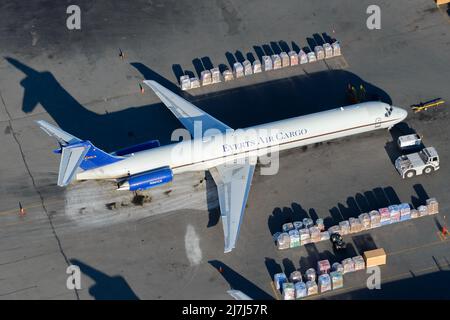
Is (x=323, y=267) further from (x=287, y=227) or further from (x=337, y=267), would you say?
(x=287, y=227)

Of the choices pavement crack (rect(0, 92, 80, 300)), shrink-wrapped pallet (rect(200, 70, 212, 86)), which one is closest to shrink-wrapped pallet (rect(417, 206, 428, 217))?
shrink-wrapped pallet (rect(200, 70, 212, 86))

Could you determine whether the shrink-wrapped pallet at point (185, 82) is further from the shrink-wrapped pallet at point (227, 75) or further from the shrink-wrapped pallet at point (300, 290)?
the shrink-wrapped pallet at point (300, 290)

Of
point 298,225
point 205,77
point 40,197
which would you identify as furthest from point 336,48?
point 40,197

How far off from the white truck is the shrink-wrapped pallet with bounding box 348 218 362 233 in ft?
21.5

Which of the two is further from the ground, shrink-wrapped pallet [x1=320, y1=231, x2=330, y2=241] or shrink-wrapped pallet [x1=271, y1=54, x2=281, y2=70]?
shrink-wrapped pallet [x1=271, y1=54, x2=281, y2=70]

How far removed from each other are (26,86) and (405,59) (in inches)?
1386

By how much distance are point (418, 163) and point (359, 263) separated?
10788mm

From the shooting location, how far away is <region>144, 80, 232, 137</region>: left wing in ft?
196

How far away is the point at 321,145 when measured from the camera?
199 feet

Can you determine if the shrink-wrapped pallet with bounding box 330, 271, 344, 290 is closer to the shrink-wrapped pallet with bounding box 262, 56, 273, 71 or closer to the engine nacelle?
the engine nacelle

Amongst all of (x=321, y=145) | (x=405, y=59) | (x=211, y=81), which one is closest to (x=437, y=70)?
(x=405, y=59)

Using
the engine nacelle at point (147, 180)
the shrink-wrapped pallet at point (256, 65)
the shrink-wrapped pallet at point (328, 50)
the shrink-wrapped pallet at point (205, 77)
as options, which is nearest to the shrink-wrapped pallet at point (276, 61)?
the shrink-wrapped pallet at point (256, 65)

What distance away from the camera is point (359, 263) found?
5156 centimetres
